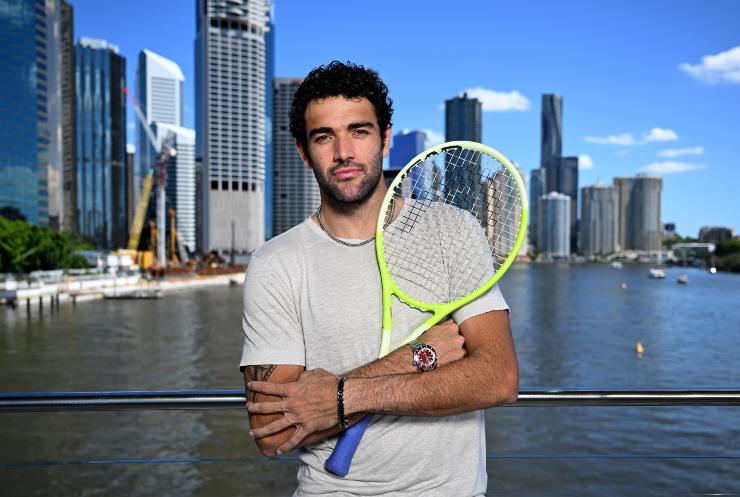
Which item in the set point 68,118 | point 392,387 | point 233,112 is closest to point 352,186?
point 392,387

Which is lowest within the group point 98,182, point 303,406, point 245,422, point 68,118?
point 245,422

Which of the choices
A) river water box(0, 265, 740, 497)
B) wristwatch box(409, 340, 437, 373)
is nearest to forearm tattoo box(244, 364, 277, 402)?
wristwatch box(409, 340, 437, 373)

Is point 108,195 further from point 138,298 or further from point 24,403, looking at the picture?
point 24,403

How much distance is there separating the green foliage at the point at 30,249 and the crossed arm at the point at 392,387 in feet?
246

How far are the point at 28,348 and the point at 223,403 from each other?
36575mm


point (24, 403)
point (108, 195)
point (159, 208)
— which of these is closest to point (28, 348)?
point (24, 403)

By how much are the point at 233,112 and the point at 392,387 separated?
19055cm

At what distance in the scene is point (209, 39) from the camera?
7200 inches

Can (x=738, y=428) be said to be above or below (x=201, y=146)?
below

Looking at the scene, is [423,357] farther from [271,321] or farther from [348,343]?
[271,321]

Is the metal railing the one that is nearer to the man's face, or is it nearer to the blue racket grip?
the blue racket grip

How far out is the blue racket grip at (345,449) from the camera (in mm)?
1775

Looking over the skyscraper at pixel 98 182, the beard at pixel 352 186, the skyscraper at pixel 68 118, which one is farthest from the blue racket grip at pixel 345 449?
the skyscraper at pixel 98 182

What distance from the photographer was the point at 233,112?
604 feet
